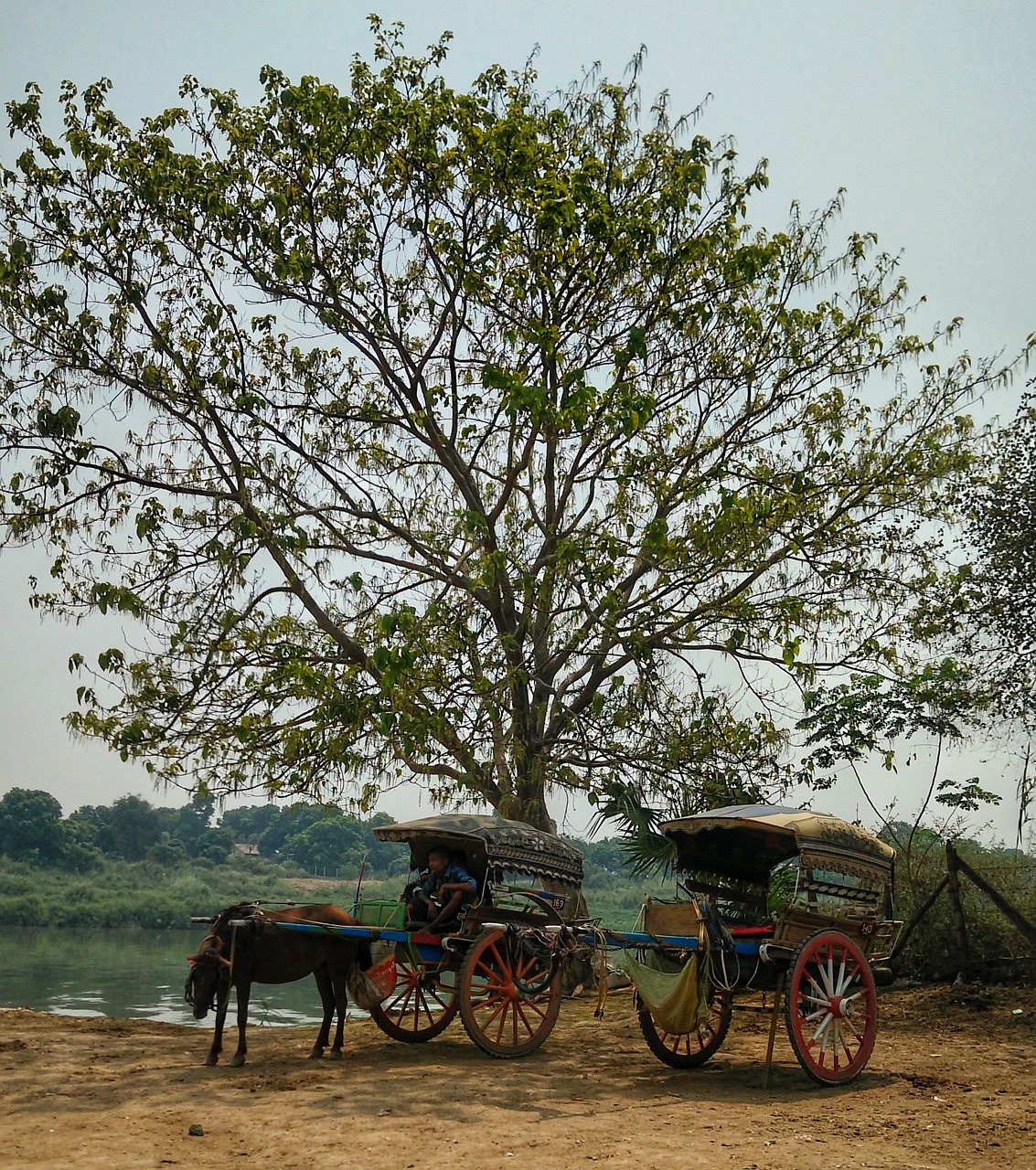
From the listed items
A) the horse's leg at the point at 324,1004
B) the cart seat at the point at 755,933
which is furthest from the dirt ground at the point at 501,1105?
the cart seat at the point at 755,933

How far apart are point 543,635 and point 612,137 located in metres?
6.06

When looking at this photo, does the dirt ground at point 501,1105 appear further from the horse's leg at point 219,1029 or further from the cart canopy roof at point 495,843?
the cart canopy roof at point 495,843

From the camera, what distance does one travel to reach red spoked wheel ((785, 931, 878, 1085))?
28.4 feet

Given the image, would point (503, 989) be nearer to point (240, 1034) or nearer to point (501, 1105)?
point (501, 1105)

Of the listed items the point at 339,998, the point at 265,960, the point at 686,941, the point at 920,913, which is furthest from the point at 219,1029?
the point at 920,913

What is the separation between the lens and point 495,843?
32.7ft

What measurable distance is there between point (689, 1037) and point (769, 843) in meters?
1.72

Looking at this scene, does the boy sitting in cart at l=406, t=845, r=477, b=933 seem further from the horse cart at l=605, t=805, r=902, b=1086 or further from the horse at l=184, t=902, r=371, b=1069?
the horse cart at l=605, t=805, r=902, b=1086

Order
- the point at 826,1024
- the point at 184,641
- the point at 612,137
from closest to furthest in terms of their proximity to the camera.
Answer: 1. the point at 826,1024
2. the point at 184,641
3. the point at 612,137

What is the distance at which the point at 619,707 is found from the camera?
1403 centimetres

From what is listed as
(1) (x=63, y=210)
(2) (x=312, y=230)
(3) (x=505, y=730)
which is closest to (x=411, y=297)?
(2) (x=312, y=230)

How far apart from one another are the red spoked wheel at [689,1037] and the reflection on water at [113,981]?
19.7 ft

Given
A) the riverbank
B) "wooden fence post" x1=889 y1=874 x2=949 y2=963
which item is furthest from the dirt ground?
the riverbank

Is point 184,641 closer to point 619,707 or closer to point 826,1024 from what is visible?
point 619,707
